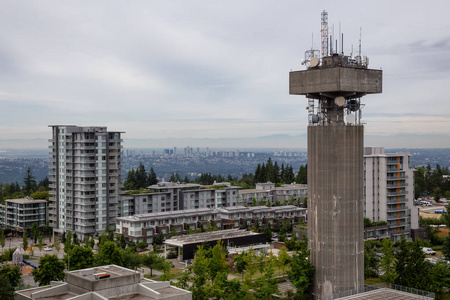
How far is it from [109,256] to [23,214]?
29746 mm

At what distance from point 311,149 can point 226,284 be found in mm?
9881

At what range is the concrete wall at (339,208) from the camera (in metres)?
31.0

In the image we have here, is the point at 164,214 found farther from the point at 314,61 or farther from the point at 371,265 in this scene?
the point at 314,61

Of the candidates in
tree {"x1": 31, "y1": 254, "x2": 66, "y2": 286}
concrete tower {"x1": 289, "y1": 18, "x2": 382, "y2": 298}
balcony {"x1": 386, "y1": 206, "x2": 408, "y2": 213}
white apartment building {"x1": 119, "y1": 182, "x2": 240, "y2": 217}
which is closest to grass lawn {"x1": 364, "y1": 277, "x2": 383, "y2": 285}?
concrete tower {"x1": 289, "y1": 18, "x2": 382, "y2": 298}

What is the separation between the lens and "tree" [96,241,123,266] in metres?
38.0

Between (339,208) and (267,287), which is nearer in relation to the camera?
(339,208)

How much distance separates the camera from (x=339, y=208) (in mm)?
31000

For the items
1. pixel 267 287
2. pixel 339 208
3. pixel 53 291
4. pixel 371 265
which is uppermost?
pixel 339 208

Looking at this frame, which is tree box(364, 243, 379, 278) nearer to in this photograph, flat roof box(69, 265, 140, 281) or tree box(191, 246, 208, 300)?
tree box(191, 246, 208, 300)

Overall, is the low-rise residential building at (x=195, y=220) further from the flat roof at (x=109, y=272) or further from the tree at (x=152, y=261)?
the flat roof at (x=109, y=272)

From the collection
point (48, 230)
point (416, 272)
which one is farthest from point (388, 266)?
point (48, 230)

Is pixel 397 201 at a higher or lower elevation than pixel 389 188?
lower

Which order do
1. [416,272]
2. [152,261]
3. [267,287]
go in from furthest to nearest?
[152,261], [416,272], [267,287]

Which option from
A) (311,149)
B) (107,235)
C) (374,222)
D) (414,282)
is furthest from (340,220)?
(107,235)
